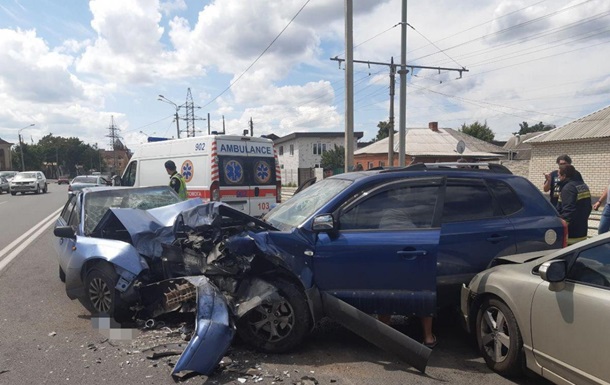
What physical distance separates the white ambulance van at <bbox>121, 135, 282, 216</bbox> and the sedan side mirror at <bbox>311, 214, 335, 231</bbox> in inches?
225

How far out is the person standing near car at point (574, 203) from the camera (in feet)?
18.7

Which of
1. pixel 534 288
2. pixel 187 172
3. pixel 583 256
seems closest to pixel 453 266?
pixel 534 288

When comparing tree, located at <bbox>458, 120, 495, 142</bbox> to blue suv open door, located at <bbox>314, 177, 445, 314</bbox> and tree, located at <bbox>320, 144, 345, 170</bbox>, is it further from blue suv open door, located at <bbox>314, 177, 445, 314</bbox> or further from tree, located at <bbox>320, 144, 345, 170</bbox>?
blue suv open door, located at <bbox>314, 177, 445, 314</bbox>

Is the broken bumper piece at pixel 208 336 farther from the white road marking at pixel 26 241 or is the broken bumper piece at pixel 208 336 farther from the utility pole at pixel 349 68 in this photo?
the utility pole at pixel 349 68

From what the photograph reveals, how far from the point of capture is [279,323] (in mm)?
3928

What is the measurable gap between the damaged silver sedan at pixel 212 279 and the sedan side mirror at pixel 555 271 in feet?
3.67

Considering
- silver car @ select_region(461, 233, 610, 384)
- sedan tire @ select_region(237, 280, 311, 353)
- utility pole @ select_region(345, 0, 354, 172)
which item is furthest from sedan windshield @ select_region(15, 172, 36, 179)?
silver car @ select_region(461, 233, 610, 384)

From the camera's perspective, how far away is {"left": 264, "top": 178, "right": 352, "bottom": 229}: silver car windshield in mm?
4277

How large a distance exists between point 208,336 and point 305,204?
67.7 inches

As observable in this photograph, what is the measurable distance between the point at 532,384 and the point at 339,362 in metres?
1.55

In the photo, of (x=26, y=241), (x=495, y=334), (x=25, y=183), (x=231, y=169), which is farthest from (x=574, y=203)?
(x=25, y=183)

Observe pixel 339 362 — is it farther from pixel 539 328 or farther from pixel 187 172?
pixel 187 172

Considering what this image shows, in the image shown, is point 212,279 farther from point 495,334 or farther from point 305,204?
point 495,334

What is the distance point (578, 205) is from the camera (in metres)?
5.71
